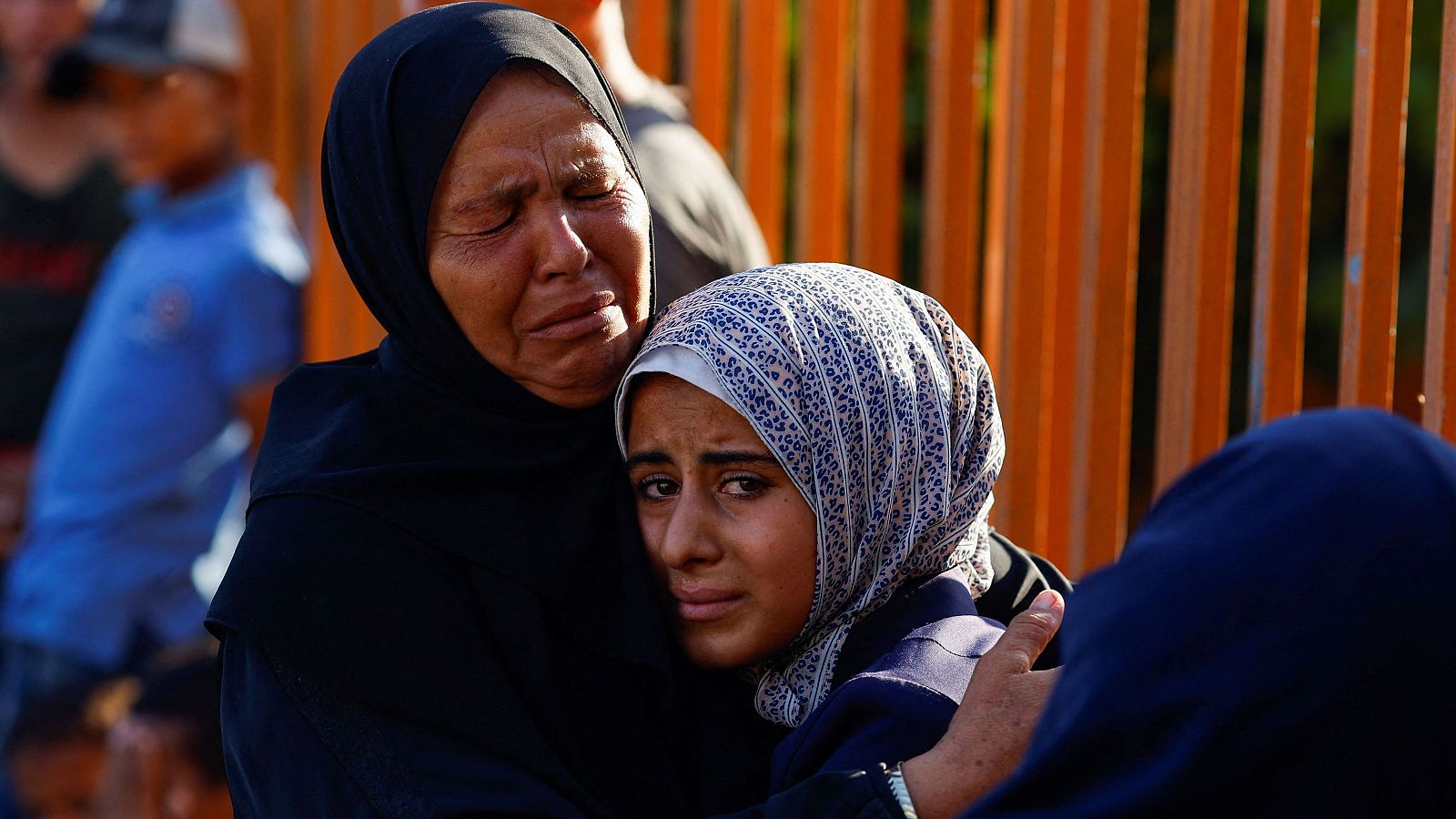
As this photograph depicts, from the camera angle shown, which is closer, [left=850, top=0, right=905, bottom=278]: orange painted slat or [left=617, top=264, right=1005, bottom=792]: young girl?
[left=617, top=264, right=1005, bottom=792]: young girl

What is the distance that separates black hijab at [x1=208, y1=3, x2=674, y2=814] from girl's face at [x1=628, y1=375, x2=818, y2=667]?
70 mm

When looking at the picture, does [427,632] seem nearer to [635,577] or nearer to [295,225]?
[635,577]

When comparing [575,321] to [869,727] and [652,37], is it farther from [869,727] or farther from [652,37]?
[652,37]

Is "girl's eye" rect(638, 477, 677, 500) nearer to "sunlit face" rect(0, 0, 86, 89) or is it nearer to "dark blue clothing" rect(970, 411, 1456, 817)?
"dark blue clothing" rect(970, 411, 1456, 817)

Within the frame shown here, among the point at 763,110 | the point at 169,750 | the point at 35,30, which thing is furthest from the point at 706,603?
the point at 35,30

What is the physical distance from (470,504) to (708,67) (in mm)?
2055

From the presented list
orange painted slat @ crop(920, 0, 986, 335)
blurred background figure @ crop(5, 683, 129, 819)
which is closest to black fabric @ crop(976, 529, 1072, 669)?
orange painted slat @ crop(920, 0, 986, 335)

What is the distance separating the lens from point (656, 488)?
1.96 m

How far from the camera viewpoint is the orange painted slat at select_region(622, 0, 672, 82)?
12.5ft

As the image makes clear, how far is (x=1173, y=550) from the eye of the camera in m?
1.40

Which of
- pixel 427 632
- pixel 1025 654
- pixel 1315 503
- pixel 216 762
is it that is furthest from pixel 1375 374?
pixel 216 762

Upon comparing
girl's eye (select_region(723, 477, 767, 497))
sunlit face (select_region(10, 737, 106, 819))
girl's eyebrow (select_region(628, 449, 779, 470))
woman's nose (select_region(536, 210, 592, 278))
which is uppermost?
woman's nose (select_region(536, 210, 592, 278))

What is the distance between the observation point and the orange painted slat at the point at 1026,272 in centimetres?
298

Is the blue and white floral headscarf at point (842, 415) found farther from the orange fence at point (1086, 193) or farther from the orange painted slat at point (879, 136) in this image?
the orange painted slat at point (879, 136)
